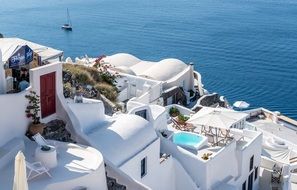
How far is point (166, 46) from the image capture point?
8925cm

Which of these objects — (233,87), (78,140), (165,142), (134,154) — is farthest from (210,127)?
(233,87)

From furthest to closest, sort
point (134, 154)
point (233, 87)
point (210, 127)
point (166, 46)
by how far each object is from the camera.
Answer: point (166, 46) < point (233, 87) < point (210, 127) < point (134, 154)

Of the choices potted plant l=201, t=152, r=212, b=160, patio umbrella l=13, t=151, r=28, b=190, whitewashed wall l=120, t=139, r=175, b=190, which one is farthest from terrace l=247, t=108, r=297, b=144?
patio umbrella l=13, t=151, r=28, b=190

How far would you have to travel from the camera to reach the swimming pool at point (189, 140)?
27.2m

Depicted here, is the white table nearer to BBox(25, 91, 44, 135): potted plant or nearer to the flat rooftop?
the flat rooftop

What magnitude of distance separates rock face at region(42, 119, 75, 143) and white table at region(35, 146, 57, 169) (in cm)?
294

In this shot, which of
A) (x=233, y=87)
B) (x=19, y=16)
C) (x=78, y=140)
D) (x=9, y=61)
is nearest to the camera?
(x=9, y=61)

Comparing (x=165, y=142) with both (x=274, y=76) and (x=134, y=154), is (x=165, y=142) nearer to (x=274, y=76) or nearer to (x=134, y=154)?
(x=134, y=154)

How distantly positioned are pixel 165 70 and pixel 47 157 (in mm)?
29929

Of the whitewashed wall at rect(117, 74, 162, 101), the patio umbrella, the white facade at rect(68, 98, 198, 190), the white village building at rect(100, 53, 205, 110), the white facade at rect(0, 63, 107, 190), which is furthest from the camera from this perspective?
the white village building at rect(100, 53, 205, 110)

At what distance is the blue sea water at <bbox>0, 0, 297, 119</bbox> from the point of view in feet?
234

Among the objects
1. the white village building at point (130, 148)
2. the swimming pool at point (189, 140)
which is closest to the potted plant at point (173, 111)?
the white village building at point (130, 148)

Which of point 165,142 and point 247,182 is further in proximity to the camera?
point 247,182

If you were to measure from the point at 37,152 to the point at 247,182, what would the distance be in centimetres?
1635
